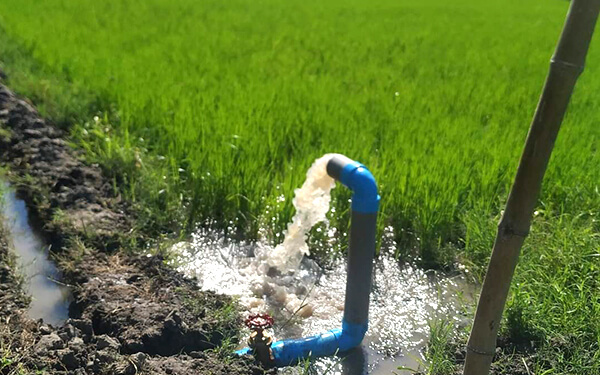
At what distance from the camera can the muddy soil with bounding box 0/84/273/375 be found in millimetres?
2062

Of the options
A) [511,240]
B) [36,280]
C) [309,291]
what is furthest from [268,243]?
[511,240]

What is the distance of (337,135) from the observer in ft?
14.1

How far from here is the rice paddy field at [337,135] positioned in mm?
2846

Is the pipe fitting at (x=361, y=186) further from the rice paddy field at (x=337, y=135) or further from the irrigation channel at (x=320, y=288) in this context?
the rice paddy field at (x=337, y=135)

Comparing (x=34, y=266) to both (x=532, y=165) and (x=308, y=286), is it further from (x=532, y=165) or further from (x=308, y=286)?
(x=532, y=165)

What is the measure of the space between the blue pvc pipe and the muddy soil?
190mm

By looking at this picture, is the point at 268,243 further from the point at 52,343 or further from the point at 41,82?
the point at 41,82

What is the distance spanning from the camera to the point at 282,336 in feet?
8.43

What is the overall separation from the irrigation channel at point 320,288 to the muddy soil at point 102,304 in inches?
10.2

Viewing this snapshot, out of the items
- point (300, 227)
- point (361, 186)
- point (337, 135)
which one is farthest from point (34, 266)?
point (337, 135)

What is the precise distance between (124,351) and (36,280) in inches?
36.7

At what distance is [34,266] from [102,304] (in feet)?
2.52

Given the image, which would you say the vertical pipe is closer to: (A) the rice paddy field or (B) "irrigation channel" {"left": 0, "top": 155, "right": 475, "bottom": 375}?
(B) "irrigation channel" {"left": 0, "top": 155, "right": 475, "bottom": 375}

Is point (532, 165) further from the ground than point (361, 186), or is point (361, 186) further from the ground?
point (532, 165)
